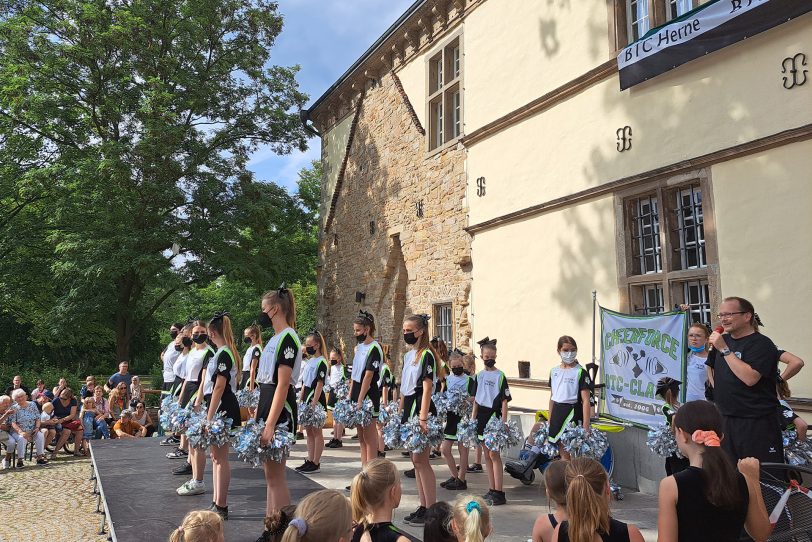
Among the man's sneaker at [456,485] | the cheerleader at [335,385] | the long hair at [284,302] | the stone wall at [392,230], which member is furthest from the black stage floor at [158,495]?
the stone wall at [392,230]

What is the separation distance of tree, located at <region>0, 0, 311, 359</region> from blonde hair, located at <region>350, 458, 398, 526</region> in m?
16.3

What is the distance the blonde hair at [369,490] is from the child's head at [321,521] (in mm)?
408

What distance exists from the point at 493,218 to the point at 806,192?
18.4 ft

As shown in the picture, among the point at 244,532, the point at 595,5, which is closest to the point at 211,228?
the point at 595,5

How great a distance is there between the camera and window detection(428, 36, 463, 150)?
13.4 metres

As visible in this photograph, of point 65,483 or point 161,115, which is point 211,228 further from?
point 65,483

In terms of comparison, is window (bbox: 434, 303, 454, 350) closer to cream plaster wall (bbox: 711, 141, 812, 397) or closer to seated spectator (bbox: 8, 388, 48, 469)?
cream plaster wall (bbox: 711, 141, 812, 397)

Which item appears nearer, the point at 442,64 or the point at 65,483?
the point at 65,483

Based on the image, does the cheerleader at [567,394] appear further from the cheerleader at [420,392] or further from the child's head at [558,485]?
the child's head at [558,485]

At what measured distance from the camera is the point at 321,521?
2.41 metres

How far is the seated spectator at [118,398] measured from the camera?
13523mm

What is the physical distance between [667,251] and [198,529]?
7303 mm

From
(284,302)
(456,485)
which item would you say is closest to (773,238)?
(456,485)

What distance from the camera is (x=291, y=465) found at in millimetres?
9188
